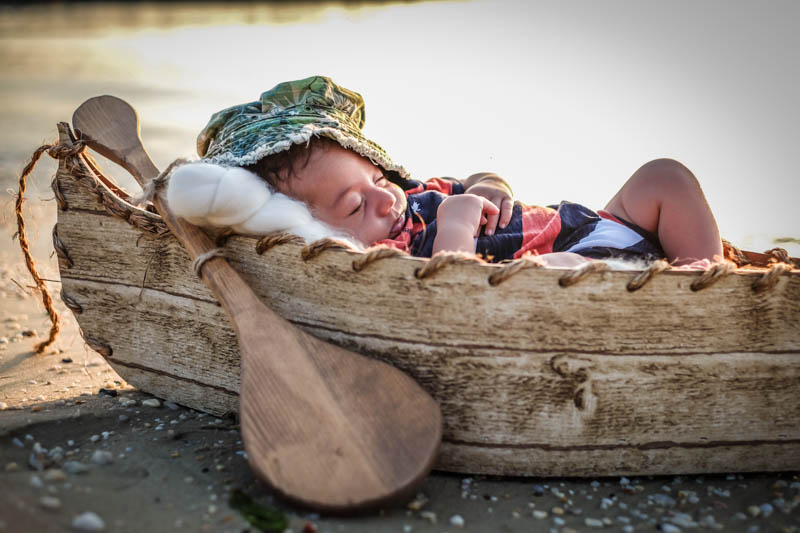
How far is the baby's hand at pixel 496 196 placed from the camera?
216 cm

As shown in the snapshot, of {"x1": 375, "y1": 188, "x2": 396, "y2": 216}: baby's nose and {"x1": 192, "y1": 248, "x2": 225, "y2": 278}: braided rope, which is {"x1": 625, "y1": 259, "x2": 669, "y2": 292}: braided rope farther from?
{"x1": 192, "y1": 248, "x2": 225, "y2": 278}: braided rope

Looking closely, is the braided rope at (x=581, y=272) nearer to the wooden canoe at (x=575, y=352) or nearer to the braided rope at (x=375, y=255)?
the wooden canoe at (x=575, y=352)

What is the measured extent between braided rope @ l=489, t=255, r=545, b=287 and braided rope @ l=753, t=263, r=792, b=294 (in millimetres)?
582

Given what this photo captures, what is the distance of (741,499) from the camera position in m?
1.58

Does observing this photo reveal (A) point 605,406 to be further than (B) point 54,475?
Yes

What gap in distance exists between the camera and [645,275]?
1.48 meters

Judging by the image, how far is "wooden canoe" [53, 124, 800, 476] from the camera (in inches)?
59.7

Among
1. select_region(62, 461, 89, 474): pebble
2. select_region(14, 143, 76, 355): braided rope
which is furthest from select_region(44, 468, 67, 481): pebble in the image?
select_region(14, 143, 76, 355): braided rope

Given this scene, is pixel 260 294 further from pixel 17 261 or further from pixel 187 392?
pixel 17 261

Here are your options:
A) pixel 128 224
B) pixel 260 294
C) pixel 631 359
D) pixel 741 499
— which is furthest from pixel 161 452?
pixel 741 499

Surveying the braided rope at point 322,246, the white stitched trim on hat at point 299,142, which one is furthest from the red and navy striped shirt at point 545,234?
the braided rope at point 322,246

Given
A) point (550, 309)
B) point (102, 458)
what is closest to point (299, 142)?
point (550, 309)

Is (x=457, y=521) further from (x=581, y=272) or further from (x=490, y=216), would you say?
(x=490, y=216)

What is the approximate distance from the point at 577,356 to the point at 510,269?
307 mm
